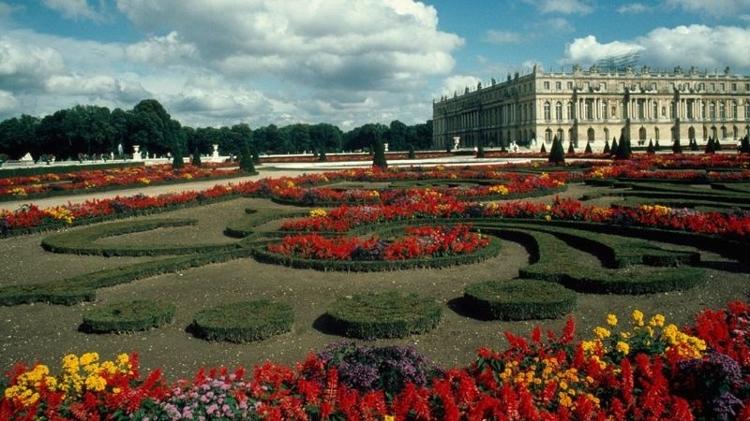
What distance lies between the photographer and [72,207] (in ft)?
59.5

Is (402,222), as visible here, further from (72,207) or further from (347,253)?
(72,207)

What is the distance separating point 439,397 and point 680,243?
9.88 meters

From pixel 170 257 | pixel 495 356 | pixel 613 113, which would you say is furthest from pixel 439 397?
pixel 613 113

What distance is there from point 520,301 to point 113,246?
9.33 m

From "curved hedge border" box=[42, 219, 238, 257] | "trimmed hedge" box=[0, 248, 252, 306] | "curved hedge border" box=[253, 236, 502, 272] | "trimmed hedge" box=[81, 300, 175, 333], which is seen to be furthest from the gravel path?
"trimmed hedge" box=[81, 300, 175, 333]

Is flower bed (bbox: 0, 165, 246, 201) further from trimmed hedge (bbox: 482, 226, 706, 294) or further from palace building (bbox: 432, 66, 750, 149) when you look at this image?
palace building (bbox: 432, 66, 750, 149)

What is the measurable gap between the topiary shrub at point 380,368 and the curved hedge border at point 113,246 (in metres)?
7.75

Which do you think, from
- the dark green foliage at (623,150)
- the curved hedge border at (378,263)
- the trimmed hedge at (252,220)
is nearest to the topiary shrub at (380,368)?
the curved hedge border at (378,263)

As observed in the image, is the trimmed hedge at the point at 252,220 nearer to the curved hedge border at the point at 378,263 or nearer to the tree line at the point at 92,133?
the curved hedge border at the point at 378,263

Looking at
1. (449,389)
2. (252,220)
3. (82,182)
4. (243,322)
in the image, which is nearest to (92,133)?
(82,182)

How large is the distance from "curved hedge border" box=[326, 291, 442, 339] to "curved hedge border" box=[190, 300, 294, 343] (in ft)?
2.29

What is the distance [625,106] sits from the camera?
93500mm

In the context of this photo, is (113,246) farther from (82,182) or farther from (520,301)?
(82,182)

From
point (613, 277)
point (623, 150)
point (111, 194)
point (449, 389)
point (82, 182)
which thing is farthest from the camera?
point (623, 150)
